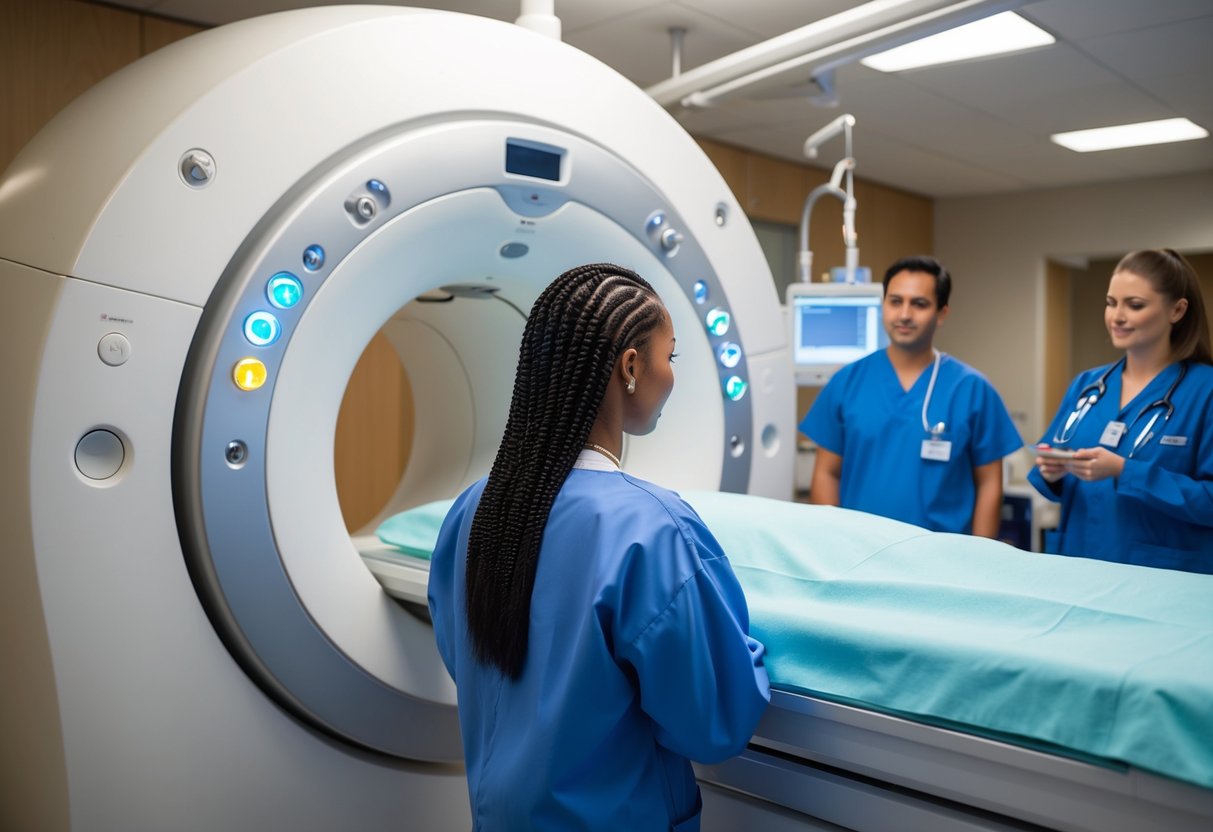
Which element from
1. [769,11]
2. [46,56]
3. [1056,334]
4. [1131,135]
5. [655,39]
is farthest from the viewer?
[1056,334]

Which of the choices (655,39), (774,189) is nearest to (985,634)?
(655,39)

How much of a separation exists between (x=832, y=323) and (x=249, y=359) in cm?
176

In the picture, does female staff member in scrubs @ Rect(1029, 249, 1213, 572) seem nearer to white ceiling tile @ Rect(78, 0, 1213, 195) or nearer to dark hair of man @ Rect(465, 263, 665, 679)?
white ceiling tile @ Rect(78, 0, 1213, 195)

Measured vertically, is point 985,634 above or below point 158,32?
below

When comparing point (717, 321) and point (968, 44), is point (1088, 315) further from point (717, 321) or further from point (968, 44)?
point (717, 321)

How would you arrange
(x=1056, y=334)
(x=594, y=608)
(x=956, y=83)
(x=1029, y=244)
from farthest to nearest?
(x=1056, y=334), (x=1029, y=244), (x=956, y=83), (x=594, y=608)

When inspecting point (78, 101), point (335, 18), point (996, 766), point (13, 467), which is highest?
point (335, 18)

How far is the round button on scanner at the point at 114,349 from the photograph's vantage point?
1.24m

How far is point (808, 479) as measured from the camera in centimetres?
405

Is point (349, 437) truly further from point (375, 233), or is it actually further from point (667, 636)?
point (667, 636)

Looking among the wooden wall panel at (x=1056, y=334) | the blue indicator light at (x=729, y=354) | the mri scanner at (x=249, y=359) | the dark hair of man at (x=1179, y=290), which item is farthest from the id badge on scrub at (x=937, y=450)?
the wooden wall panel at (x=1056, y=334)

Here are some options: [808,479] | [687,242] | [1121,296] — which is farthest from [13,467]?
[808,479]

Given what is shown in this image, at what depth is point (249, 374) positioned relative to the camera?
136 centimetres

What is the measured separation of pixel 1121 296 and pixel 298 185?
149 cm
